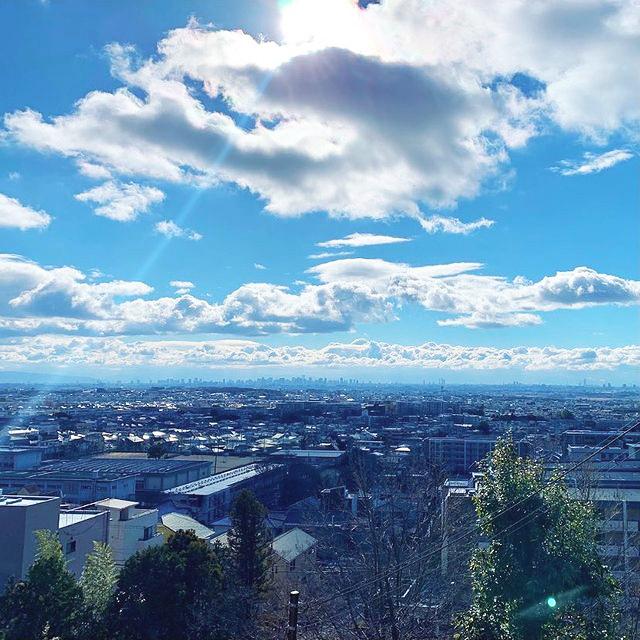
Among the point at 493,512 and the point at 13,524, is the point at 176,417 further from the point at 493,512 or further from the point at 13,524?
the point at 493,512

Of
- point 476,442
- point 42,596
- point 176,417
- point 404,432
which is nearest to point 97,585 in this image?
point 42,596

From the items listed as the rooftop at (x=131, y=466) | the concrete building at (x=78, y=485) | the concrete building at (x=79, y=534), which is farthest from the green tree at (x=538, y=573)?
the rooftop at (x=131, y=466)

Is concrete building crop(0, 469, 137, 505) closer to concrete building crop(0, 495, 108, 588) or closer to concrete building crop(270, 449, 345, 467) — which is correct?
concrete building crop(270, 449, 345, 467)

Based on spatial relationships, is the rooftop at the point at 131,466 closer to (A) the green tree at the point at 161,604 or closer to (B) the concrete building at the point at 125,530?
(B) the concrete building at the point at 125,530

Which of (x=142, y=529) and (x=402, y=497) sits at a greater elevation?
(x=402, y=497)

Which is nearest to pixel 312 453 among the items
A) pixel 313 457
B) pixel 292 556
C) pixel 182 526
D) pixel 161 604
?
pixel 313 457

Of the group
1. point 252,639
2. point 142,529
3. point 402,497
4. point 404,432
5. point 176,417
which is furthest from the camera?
point 176,417

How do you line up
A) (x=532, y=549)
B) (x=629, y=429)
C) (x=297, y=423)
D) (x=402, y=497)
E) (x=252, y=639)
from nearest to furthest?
(x=532, y=549), (x=629, y=429), (x=252, y=639), (x=402, y=497), (x=297, y=423)
